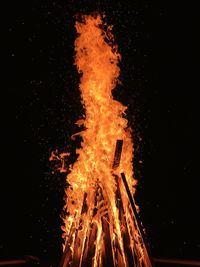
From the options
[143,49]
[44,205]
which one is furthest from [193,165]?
[44,205]

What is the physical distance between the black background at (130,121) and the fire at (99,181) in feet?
9.60

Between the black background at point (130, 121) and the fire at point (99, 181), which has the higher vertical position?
→ the black background at point (130, 121)

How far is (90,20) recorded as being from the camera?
16.1 ft

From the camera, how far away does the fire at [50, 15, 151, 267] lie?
331 centimetres

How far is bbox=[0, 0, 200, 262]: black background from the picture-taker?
25.1ft

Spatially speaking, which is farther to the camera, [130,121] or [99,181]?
[130,121]

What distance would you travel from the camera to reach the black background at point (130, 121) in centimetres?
764

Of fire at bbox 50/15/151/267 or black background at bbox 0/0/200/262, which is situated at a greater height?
black background at bbox 0/0/200/262

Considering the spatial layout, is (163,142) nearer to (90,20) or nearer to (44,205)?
(44,205)

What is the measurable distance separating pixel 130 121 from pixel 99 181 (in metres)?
4.88

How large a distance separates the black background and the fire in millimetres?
2927

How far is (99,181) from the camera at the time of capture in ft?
11.9

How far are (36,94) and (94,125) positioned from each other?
4.44m

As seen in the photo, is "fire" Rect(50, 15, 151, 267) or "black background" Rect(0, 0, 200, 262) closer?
"fire" Rect(50, 15, 151, 267)
